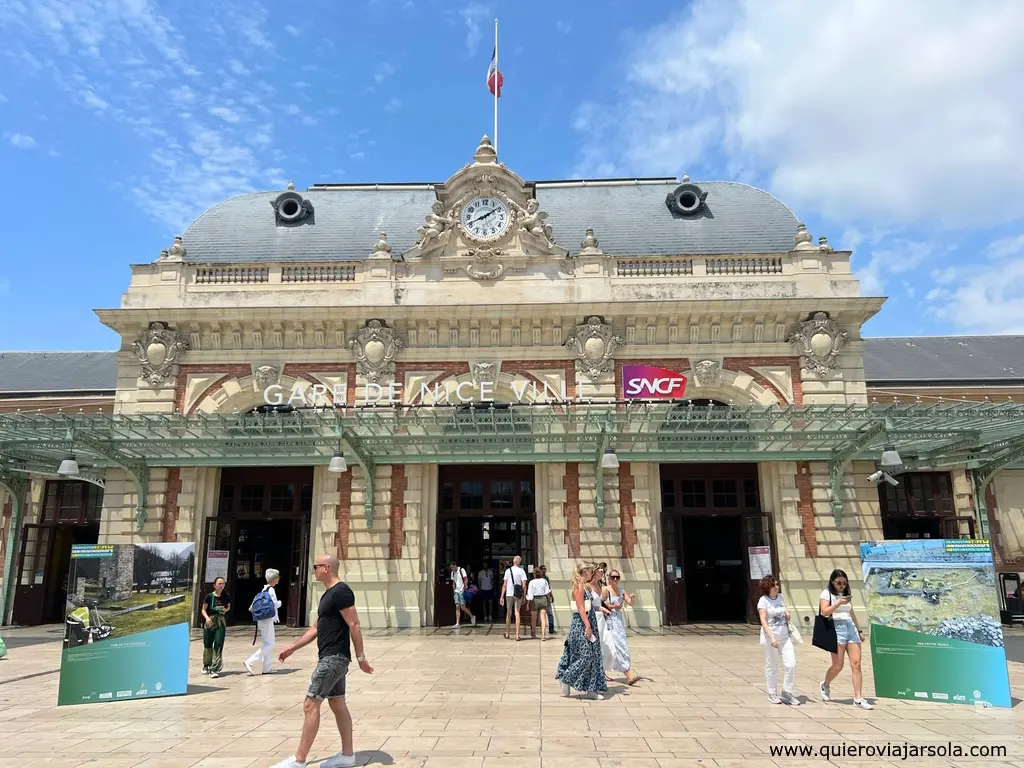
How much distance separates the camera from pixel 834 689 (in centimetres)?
994

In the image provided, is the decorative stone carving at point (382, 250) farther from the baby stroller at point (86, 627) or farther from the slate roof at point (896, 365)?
the slate roof at point (896, 365)

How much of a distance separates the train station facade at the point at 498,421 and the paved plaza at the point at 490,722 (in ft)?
18.2

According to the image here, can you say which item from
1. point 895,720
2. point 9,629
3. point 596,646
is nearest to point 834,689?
point 895,720

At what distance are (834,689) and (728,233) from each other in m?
14.3

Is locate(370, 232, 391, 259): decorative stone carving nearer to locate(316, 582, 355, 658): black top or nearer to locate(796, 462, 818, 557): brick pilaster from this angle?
locate(796, 462, 818, 557): brick pilaster

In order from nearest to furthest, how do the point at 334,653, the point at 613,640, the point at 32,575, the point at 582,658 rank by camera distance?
the point at 334,653, the point at 582,658, the point at 613,640, the point at 32,575

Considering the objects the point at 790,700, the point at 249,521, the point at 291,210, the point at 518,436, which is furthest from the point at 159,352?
the point at 790,700

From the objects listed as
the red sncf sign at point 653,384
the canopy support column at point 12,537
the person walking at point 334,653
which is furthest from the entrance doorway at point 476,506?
the person walking at point 334,653

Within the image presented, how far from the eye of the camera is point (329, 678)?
6.17m

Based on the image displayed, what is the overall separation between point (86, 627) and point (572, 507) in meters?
11.0

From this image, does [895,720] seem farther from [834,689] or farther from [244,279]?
[244,279]

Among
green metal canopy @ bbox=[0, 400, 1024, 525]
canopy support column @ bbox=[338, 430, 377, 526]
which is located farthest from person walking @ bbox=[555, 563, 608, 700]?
canopy support column @ bbox=[338, 430, 377, 526]

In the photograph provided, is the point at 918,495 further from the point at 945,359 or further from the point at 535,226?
the point at 535,226

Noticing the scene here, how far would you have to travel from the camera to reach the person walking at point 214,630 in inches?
436
